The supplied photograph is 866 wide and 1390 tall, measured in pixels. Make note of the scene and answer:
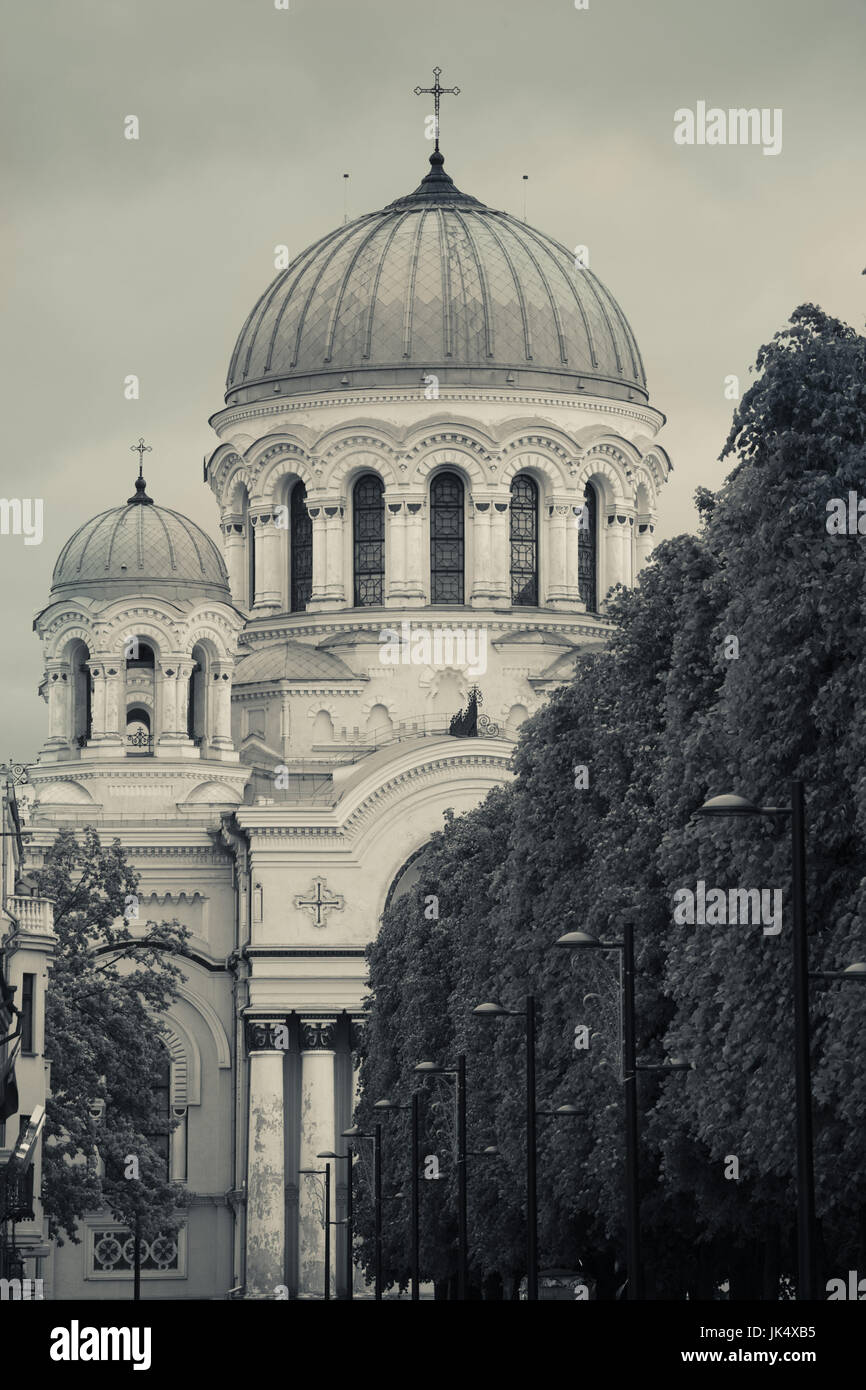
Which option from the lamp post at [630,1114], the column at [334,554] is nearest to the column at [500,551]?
the column at [334,554]

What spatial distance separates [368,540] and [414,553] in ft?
6.19

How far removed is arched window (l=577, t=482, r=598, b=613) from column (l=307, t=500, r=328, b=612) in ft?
24.0

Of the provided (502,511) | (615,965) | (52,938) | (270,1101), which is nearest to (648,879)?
(615,965)

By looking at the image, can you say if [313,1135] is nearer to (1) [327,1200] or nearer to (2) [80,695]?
(1) [327,1200]

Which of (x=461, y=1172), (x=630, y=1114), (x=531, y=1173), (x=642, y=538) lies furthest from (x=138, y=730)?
(x=630, y=1114)

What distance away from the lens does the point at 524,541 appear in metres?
97.1

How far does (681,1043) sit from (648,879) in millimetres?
4459

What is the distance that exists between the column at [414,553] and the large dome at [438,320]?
351 cm

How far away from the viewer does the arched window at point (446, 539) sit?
96688 millimetres

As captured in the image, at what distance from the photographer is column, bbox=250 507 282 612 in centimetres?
9731

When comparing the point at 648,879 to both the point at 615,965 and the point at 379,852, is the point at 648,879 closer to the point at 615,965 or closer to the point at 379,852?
the point at 615,965

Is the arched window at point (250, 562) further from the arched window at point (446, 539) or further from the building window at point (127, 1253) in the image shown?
the building window at point (127, 1253)

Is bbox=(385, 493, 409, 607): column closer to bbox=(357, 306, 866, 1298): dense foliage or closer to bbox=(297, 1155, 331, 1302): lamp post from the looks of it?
bbox=(297, 1155, 331, 1302): lamp post

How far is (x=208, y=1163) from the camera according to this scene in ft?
294
